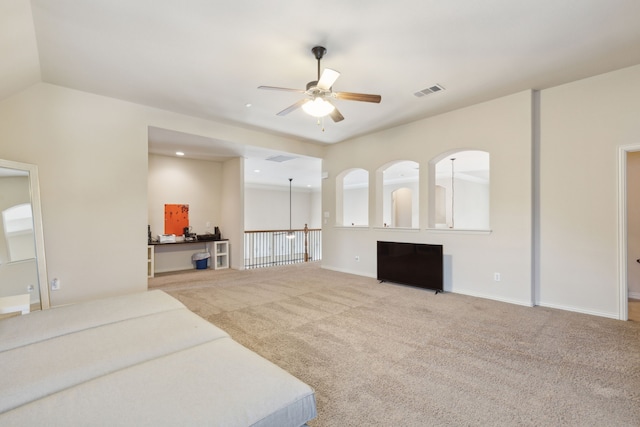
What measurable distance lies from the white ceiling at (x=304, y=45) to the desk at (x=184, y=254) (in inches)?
138

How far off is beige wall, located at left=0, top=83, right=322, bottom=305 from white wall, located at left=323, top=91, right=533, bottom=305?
4305 mm

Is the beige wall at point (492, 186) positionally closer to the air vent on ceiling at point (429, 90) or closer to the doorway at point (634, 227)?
the air vent on ceiling at point (429, 90)

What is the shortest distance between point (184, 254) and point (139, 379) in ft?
20.3

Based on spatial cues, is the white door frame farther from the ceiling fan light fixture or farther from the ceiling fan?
the ceiling fan light fixture

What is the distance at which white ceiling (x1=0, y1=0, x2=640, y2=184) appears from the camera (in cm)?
244

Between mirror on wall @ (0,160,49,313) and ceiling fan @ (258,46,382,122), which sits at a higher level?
ceiling fan @ (258,46,382,122)

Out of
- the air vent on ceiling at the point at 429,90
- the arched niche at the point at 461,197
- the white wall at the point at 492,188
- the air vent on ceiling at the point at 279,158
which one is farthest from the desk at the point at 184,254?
the arched niche at the point at 461,197

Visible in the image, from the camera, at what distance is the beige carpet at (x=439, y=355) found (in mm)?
1855

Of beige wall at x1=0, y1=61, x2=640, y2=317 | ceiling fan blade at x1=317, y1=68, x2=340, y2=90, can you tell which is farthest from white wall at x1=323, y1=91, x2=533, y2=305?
ceiling fan blade at x1=317, y1=68, x2=340, y2=90

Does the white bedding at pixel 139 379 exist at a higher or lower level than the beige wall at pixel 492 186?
lower

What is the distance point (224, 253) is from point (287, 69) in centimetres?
500

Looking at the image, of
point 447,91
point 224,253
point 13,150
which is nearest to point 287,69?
point 447,91

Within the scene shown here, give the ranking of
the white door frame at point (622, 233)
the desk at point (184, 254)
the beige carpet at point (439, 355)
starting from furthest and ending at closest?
the desk at point (184, 254), the white door frame at point (622, 233), the beige carpet at point (439, 355)

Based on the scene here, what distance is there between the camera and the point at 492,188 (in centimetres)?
440
